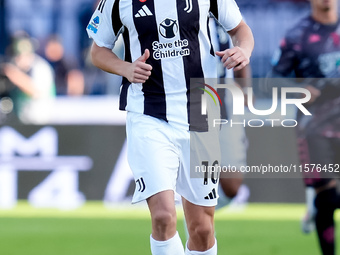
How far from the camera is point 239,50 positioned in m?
4.10

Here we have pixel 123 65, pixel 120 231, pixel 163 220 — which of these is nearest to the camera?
pixel 163 220

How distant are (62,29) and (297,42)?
8.45m

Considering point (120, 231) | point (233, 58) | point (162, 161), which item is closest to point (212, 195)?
point (162, 161)

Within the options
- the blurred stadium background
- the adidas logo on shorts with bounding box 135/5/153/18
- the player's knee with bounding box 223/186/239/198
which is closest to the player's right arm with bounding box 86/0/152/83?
the adidas logo on shorts with bounding box 135/5/153/18

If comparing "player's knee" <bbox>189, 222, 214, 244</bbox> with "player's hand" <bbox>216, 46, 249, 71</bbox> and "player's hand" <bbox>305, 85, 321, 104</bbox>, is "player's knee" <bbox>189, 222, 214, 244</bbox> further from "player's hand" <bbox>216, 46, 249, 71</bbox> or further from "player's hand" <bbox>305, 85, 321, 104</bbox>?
"player's hand" <bbox>305, 85, 321, 104</bbox>

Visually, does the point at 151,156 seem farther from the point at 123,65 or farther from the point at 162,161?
the point at 123,65

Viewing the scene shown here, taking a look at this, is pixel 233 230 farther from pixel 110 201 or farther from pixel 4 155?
pixel 4 155

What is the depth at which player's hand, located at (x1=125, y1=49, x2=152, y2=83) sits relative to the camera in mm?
3965

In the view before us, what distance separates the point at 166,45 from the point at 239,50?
1.30ft

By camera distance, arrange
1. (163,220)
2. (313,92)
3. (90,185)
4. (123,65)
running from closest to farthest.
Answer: (163,220) < (123,65) < (313,92) < (90,185)

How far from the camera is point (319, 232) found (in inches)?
219

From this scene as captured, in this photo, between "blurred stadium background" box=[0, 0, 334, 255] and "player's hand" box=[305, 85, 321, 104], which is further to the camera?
"blurred stadium background" box=[0, 0, 334, 255]

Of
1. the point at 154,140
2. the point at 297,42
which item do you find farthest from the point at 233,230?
the point at 154,140

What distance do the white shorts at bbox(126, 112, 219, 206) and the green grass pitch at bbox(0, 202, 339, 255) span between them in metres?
1.85
